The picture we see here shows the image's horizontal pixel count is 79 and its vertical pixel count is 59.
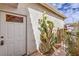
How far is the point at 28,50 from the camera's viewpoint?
3471 mm

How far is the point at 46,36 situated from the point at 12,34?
52 centimetres

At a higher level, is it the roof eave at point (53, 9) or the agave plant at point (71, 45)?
the roof eave at point (53, 9)

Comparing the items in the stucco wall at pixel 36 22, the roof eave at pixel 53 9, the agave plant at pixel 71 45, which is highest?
the roof eave at pixel 53 9

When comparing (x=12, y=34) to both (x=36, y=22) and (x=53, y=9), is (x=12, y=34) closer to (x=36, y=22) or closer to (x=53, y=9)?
(x=36, y=22)

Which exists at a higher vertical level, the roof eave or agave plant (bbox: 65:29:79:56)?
the roof eave

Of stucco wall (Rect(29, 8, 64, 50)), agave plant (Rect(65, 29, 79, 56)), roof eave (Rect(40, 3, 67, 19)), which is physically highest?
roof eave (Rect(40, 3, 67, 19))

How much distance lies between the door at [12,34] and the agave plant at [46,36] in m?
0.26

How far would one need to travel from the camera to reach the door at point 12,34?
11.2 ft

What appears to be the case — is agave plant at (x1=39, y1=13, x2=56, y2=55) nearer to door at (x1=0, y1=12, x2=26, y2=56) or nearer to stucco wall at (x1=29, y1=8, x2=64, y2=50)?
stucco wall at (x1=29, y1=8, x2=64, y2=50)

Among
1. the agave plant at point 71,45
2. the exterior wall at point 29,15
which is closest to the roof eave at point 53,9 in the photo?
the exterior wall at point 29,15

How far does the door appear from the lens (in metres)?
3.41

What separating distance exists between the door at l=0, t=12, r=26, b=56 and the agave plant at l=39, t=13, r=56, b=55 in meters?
0.26

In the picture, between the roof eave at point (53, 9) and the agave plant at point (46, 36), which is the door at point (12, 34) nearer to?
the agave plant at point (46, 36)

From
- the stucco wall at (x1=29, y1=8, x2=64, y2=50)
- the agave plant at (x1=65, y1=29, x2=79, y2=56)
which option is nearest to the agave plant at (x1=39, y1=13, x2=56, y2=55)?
the stucco wall at (x1=29, y1=8, x2=64, y2=50)
